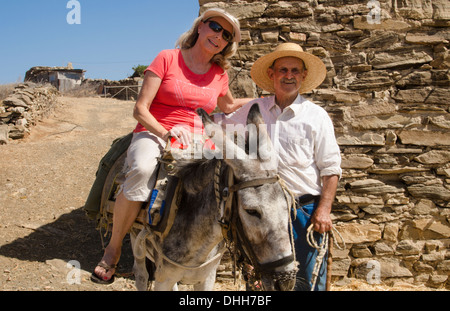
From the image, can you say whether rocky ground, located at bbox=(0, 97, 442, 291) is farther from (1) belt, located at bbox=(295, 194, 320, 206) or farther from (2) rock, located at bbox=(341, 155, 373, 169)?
(1) belt, located at bbox=(295, 194, 320, 206)

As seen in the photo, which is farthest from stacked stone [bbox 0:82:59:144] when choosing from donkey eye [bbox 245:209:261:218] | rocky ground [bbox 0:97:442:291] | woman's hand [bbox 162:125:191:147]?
donkey eye [bbox 245:209:261:218]

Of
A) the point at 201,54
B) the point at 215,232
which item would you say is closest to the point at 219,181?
the point at 215,232

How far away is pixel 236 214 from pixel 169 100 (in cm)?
118

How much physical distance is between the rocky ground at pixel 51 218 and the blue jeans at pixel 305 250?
4.77 ft

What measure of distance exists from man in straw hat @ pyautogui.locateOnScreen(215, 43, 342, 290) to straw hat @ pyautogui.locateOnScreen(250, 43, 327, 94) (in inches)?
0.6

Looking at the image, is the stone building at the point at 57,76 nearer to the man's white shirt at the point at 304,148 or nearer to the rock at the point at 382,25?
the rock at the point at 382,25

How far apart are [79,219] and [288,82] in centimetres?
451

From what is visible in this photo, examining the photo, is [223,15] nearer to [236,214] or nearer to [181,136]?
[181,136]

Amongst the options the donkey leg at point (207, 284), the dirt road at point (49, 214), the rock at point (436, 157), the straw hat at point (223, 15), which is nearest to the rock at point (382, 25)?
the rock at point (436, 157)

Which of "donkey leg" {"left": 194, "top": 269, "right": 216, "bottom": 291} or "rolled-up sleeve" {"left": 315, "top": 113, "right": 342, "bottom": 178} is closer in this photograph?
"rolled-up sleeve" {"left": 315, "top": 113, "right": 342, "bottom": 178}

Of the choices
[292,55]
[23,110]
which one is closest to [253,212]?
[292,55]

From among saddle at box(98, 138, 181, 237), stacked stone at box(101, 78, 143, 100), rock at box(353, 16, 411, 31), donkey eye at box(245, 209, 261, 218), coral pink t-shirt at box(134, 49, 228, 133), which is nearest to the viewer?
donkey eye at box(245, 209, 261, 218)

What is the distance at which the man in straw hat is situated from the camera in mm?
2436
